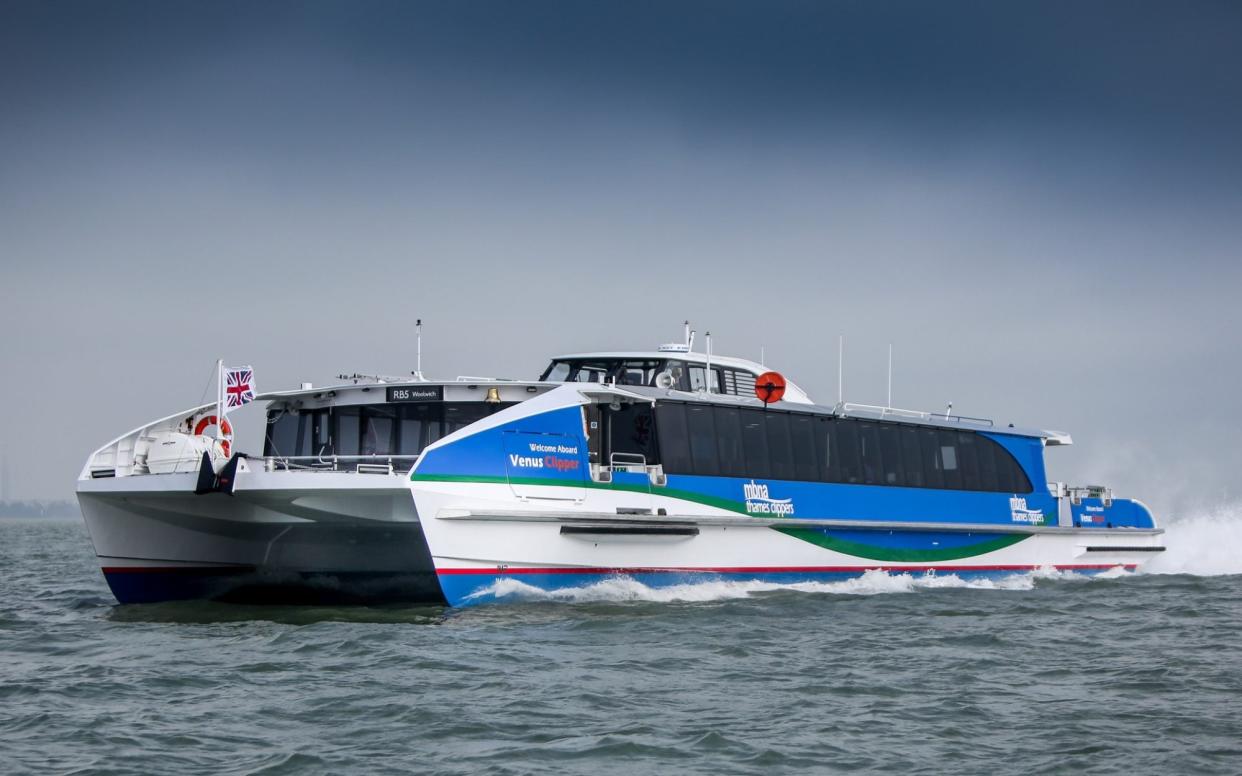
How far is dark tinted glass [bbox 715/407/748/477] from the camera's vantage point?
59.9 ft

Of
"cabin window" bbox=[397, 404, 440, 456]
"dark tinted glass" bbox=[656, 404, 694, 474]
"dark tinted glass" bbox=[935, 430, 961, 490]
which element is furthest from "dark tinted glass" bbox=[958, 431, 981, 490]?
"cabin window" bbox=[397, 404, 440, 456]

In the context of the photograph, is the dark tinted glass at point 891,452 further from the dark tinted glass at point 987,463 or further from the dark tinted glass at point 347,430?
the dark tinted glass at point 347,430

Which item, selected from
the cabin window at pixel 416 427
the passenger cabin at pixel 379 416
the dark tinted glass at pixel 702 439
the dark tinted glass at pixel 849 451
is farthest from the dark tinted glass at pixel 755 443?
the cabin window at pixel 416 427

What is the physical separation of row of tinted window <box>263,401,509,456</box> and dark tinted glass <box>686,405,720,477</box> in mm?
2978

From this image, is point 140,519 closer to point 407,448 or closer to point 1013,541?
point 407,448

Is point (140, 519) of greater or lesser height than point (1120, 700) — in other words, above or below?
above

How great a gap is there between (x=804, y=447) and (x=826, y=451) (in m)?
0.54

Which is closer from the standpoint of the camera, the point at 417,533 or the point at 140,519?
the point at 417,533

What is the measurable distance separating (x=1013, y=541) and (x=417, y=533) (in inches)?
500

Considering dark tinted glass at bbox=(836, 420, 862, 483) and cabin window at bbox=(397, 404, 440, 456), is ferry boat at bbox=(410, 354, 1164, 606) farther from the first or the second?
cabin window at bbox=(397, 404, 440, 456)

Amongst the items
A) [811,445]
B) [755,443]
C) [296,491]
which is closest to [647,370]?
[755,443]

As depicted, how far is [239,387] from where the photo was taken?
52.1 feet

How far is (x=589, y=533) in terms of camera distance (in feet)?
52.7

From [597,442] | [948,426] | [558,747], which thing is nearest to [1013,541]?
[948,426]
